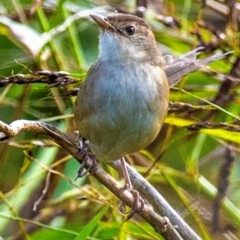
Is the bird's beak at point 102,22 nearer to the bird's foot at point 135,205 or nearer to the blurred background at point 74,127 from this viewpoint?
the blurred background at point 74,127

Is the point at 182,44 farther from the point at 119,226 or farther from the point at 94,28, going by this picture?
the point at 119,226

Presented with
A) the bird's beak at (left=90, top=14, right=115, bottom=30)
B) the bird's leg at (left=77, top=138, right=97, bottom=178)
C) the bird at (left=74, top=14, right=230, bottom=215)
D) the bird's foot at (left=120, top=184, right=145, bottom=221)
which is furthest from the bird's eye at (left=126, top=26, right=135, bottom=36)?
the bird's foot at (left=120, top=184, right=145, bottom=221)

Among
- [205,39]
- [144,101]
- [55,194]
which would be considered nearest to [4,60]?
[55,194]

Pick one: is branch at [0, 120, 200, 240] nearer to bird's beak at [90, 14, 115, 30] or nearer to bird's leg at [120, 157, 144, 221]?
bird's leg at [120, 157, 144, 221]

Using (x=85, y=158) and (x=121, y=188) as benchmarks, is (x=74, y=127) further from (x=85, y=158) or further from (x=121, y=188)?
(x=121, y=188)

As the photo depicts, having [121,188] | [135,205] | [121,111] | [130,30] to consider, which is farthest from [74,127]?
[121,188]
